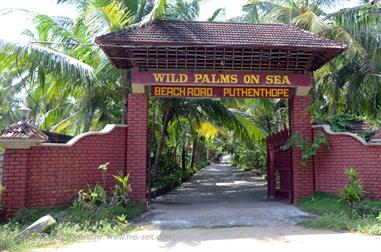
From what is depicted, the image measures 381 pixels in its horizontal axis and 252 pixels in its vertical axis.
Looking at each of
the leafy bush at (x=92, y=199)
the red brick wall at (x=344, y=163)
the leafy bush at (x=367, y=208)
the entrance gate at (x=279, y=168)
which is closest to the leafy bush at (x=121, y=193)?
the leafy bush at (x=92, y=199)

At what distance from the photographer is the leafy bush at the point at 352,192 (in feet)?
30.6

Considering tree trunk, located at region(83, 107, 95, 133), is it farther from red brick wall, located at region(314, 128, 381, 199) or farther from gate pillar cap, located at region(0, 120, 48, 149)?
red brick wall, located at region(314, 128, 381, 199)

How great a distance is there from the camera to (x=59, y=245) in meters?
7.02

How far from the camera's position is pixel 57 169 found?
30.8 feet

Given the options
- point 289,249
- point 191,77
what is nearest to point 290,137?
point 191,77

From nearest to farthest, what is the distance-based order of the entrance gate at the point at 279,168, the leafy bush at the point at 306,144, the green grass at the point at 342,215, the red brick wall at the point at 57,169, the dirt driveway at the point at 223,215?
the green grass at the point at 342,215 → the red brick wall at the point at 57,169 → the dirt driveway at the point at 223,215 → the leafy bush at the point at 306,144 → the entrance gate at the point at 279,168

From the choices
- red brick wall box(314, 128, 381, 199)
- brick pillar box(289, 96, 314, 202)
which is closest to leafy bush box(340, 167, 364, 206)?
red brick wall box(314, 128, 381, 199)

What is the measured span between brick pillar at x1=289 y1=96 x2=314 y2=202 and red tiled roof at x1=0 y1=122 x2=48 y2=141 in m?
6.98

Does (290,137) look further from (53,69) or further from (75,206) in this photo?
(53,69)

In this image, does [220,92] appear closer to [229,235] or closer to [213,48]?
[213,48]

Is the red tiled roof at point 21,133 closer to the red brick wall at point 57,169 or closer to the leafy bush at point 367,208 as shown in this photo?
the red brick wall at point 57,169

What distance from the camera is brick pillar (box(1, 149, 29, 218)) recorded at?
861 cm

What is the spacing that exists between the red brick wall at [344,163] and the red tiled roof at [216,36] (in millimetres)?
2663

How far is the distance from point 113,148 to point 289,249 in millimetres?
5730
